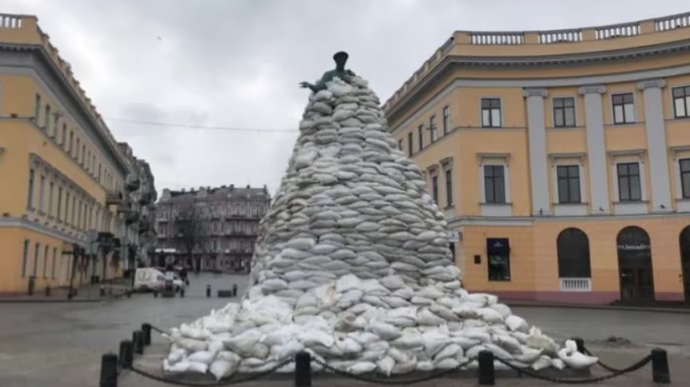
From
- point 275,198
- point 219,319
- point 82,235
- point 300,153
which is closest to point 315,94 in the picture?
point 300,153

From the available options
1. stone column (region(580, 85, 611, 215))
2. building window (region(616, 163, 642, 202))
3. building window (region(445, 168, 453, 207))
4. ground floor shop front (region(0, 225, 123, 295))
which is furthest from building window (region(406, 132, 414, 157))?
ground floor shop front (region(0, 225, 123, 295))

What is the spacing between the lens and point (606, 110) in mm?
32875

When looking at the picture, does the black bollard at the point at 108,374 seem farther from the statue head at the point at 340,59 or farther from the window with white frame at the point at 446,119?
the window with white frame at the point at 446,119

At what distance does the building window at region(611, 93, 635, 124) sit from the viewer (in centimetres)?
3256

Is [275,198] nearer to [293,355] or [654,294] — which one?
[293,355]

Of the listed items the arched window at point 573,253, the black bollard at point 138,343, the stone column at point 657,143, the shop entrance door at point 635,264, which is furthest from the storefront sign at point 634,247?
the black bollard at point 138,343

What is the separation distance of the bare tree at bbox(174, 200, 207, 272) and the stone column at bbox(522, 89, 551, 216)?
9539 cm

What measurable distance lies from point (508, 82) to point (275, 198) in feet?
80.7

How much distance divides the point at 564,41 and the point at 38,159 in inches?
1142

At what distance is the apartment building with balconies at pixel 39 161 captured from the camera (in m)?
32.2

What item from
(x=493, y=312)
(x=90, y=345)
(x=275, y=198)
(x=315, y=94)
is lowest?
(x=90, y=345)

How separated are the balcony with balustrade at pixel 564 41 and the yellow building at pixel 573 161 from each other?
0.06 m

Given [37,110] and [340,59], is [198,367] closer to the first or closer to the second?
[340,59]

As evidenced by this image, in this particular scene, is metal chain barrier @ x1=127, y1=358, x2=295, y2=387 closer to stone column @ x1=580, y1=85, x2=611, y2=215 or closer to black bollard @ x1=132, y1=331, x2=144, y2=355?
black bollard @ x1=132, y1=331, x2=144, y2=355
